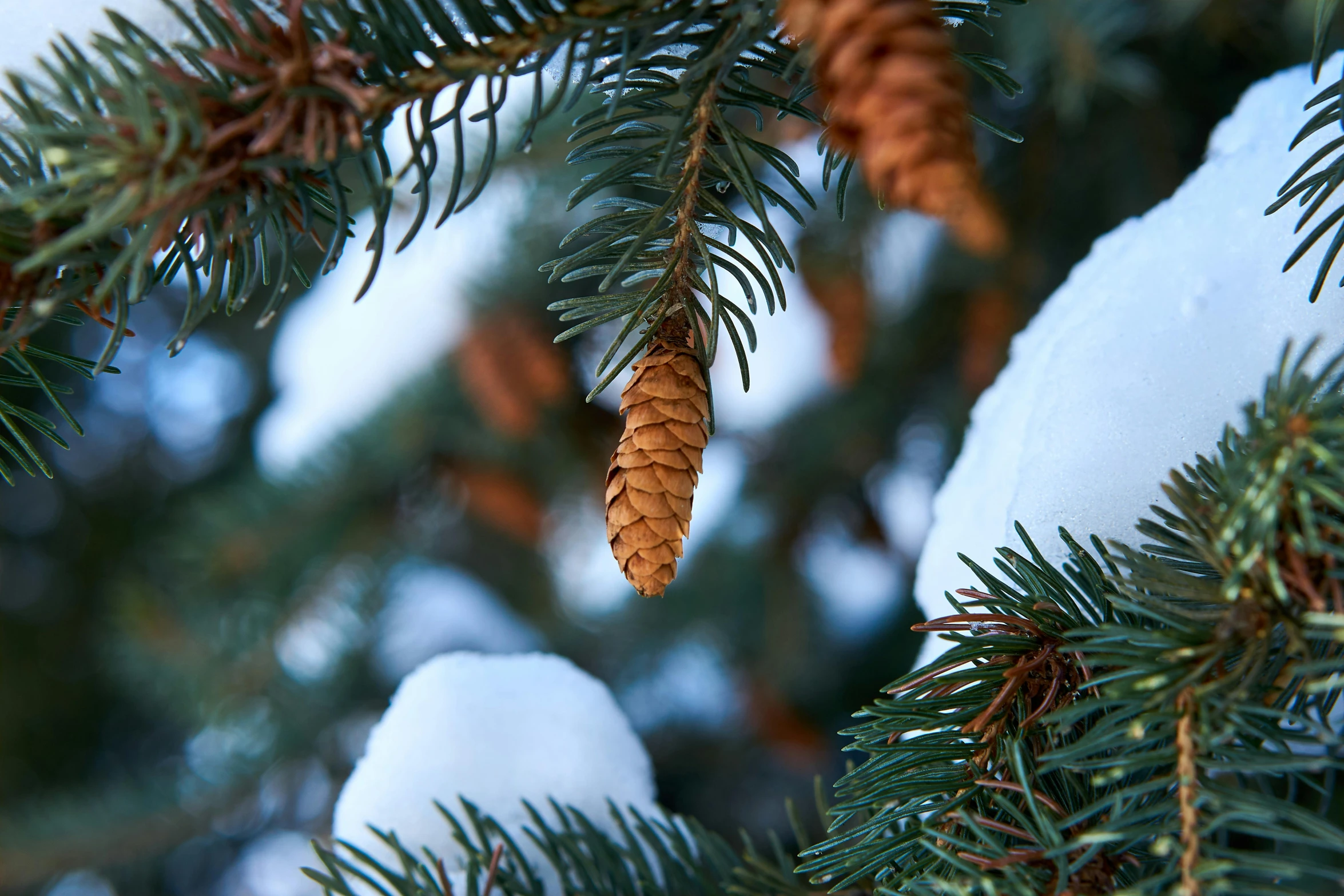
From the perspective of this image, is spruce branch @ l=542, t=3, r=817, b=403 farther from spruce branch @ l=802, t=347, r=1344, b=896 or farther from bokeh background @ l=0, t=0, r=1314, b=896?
bokeh background @ l=0, t=0, r=1314, b=896

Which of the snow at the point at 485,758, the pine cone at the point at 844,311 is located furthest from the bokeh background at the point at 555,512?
the snow at the point at 485,758

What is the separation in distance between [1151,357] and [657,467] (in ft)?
0.83

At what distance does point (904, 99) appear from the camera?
0.83ft

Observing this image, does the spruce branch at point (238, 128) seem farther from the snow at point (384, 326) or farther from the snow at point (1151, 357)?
the snow at point (384, 326)

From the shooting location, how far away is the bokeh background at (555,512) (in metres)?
0.94

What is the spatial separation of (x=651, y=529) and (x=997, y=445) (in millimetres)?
239

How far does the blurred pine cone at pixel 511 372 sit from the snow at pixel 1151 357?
24.9 inches

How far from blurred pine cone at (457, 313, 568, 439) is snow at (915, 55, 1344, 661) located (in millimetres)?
633

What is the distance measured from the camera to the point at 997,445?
49 centimetres

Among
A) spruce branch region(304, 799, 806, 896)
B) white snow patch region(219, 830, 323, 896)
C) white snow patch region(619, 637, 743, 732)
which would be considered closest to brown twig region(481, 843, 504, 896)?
spruce branch region(304, 799, 806, 896)

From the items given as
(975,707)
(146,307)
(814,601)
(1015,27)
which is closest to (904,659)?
(814,601)

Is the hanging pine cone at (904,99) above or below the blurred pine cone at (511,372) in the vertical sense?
below

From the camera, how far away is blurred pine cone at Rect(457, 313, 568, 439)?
1.04 m

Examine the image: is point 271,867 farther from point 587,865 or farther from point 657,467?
point 657,467
